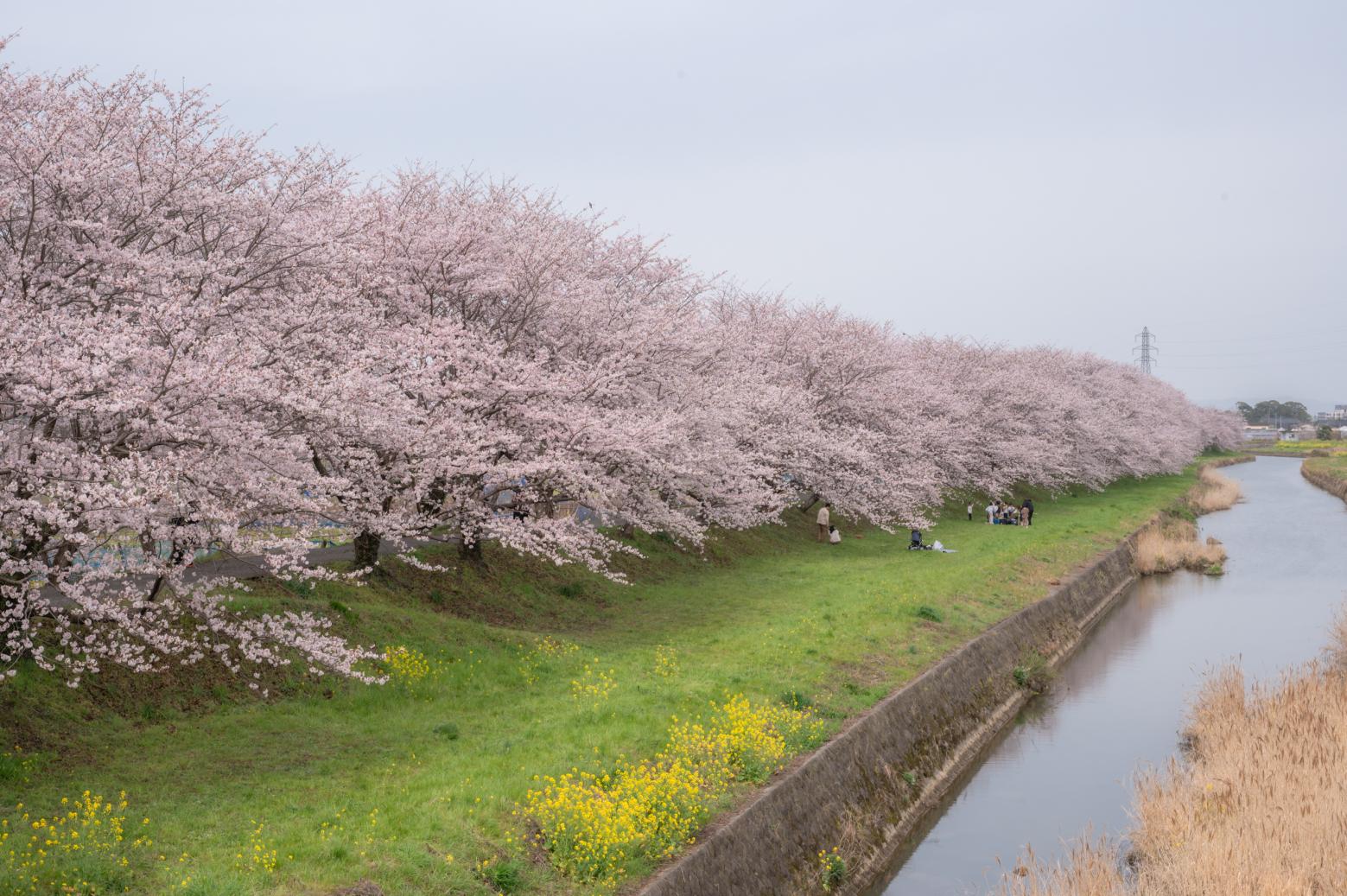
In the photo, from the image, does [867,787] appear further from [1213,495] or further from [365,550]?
[1213,495]

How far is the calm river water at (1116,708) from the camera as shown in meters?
16.9

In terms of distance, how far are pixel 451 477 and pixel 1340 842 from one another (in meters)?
16.3

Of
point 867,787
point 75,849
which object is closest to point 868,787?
point 867,787

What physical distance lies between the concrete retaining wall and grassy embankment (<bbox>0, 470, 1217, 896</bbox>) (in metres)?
0.54

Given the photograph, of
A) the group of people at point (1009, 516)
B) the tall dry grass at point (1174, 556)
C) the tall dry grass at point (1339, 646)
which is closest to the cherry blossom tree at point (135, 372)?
the tall dry grass at point (1339, 646)

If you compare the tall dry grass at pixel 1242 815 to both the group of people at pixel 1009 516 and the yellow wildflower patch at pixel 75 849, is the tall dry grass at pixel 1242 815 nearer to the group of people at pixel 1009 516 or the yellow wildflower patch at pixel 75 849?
the yellow wildflower patch at pixel 75 849

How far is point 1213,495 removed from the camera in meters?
67.7

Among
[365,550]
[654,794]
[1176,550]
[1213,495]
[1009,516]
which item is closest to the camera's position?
[654,794]

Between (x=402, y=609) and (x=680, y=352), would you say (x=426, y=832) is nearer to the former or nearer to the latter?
(x=402, y=609)

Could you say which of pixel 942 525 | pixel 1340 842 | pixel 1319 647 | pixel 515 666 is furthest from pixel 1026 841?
pixel 942 525

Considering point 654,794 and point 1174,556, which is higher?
point 654,794

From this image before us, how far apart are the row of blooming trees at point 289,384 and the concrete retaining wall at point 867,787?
560cm

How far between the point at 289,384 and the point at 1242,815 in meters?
14.2

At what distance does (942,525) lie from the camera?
4881 centimetres
